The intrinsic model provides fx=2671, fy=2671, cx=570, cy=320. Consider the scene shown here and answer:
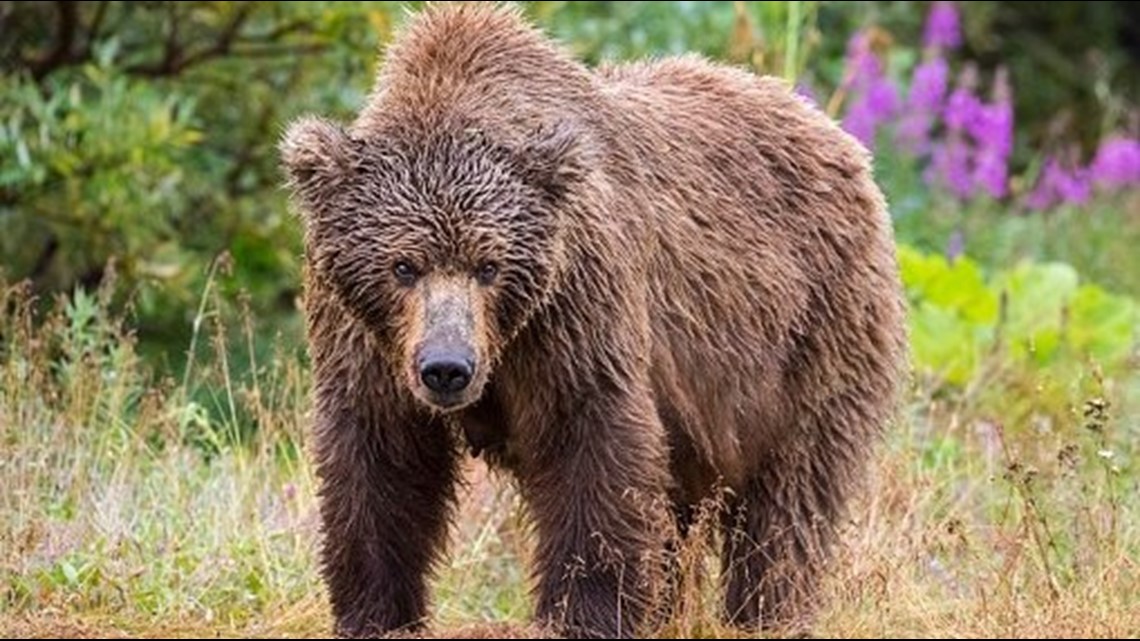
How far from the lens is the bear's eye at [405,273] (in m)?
5.94

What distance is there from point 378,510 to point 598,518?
1.87ft

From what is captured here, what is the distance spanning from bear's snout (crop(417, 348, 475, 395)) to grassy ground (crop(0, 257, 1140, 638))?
26.3 inches

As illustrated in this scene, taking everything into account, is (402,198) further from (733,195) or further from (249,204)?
(249,204)

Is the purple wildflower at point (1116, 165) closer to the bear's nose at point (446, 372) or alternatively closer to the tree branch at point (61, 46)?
the tree branch at point (61, 46)

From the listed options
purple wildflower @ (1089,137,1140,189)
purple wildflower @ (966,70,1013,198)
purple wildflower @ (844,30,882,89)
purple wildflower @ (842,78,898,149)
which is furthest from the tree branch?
purple wildflower @ (1089,137,1140,189)

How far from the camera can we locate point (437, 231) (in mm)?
5934

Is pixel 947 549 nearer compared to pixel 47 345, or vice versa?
pixel 947 549

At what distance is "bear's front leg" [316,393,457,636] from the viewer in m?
6.33

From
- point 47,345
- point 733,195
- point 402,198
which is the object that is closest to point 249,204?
point 47,345

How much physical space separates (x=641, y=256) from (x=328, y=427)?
853 mm

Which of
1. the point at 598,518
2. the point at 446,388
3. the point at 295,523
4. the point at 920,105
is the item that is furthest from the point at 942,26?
the point at 446,388

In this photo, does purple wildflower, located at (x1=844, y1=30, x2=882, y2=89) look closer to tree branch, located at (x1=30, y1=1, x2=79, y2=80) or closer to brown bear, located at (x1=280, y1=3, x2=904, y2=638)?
tree branch, located at (x1=30, y1=1, x2=79, y2=80)

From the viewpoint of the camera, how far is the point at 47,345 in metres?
8.43

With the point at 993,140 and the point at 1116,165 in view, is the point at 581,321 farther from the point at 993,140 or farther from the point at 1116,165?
the point at 1116,165
